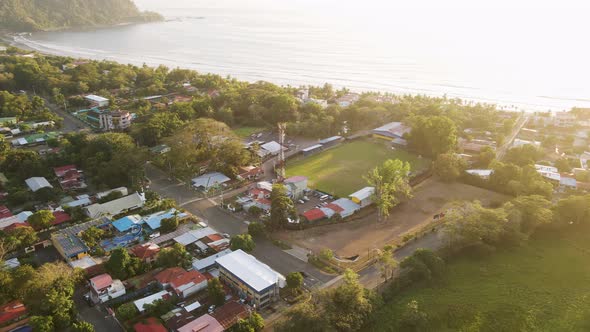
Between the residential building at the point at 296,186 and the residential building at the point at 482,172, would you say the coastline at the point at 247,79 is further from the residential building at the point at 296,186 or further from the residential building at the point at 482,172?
the residential building at the point at 296,186

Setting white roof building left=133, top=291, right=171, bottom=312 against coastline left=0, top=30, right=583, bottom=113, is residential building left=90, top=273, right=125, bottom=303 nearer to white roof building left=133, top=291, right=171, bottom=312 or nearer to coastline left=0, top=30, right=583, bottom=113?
white roof building left=133, top=291, right=171, bottom=312

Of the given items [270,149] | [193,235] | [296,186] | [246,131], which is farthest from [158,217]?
[246,131]

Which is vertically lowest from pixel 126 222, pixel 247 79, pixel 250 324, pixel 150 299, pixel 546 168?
pixel 150 299

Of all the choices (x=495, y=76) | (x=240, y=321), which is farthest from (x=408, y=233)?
(x=495, y=76)

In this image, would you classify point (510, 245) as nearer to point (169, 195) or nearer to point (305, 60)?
point (169, 195)

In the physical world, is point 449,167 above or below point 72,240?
above

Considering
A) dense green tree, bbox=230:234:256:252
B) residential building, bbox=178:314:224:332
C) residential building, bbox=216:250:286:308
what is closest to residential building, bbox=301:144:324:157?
dense green tree, bbox=230:234:256:252

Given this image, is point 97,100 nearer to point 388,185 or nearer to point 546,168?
point 388,185
